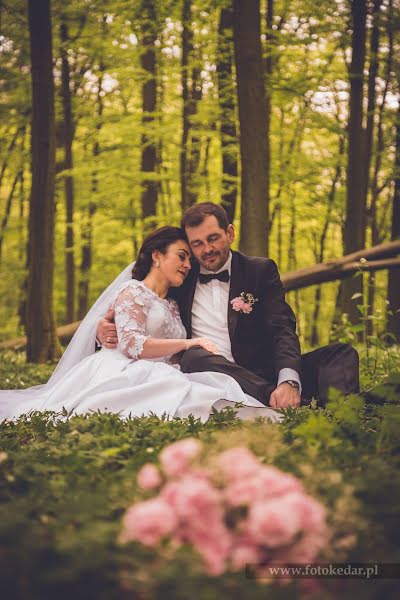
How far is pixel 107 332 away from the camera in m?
5.30

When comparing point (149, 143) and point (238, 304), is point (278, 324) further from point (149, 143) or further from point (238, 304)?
point (149, 143)

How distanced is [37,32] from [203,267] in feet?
17.2

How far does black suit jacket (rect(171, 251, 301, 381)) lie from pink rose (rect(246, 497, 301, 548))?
3.68m

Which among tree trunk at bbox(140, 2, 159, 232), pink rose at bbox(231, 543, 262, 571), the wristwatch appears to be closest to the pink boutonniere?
the wristwatch

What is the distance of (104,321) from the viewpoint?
5.39 metres

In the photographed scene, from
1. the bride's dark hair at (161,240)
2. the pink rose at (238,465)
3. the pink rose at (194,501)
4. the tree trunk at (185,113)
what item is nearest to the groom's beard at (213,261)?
the bride's dark hair at (161,240)

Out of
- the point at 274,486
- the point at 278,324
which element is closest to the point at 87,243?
the point at 278,324

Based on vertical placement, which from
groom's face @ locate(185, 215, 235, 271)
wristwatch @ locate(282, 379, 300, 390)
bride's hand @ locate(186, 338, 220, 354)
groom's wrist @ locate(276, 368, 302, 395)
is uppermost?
groom's face @ locate(185, 215, 235, 271)

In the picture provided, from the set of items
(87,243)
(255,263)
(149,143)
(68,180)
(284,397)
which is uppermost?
(149,143)

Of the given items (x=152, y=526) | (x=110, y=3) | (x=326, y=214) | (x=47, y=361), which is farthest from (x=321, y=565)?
(x=326, y=214)

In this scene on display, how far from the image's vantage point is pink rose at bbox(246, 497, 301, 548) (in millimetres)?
1435

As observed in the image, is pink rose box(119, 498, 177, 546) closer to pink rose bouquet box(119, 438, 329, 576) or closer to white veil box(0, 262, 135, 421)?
pink rose bouquet box(119, 438, 329, 576)

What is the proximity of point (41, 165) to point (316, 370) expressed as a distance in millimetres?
5559

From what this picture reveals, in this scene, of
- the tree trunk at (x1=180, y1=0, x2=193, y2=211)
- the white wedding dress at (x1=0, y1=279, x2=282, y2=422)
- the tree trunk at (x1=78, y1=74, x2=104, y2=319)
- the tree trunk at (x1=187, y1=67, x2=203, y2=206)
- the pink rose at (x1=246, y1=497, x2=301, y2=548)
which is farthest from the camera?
the tree trunk at (x1=78, y1=74, x2=104, y2=319)
